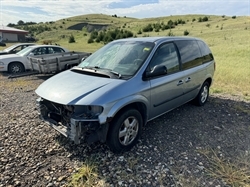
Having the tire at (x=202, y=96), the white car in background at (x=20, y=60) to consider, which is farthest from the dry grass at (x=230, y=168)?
the white car in background at (x=20, y=60)

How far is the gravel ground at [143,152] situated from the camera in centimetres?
307

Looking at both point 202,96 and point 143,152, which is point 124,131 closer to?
point 143,152

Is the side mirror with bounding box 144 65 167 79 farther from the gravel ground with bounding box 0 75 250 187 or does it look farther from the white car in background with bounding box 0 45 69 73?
the white car in background with bounding box 0 45 69 73

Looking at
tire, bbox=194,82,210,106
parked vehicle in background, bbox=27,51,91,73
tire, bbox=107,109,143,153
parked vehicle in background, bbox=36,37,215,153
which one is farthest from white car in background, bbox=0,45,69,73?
tire, bbox=107,109,143,153

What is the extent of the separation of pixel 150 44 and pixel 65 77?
170 cm

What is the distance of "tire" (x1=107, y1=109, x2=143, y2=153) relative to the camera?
10.9 ft

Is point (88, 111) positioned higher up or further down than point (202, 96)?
higher up

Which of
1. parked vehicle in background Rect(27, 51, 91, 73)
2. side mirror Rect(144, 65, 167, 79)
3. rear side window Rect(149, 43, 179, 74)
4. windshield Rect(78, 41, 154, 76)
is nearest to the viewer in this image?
side mirror Rect(144, 65, 167, 79)

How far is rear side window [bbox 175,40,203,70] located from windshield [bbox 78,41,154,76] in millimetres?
937

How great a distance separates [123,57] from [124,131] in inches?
55.3

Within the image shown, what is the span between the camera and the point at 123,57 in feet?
13.4

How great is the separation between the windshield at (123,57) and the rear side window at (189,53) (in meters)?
0.94

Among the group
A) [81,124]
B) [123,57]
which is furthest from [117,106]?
[123,57]

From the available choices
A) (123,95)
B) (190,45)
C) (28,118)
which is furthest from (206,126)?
(28,118)
